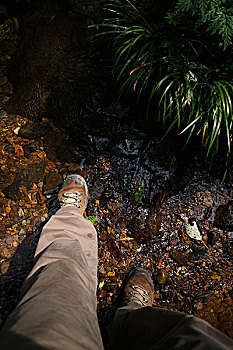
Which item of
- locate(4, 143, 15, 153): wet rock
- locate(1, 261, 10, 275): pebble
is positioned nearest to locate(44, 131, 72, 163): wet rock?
locate(4, 143, 15, 153): wet rock

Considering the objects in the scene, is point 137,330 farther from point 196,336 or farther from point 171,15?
point 171,15

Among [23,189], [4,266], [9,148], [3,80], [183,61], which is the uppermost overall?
[183,61]

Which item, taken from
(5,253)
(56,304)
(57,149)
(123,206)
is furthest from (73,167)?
(56,304)

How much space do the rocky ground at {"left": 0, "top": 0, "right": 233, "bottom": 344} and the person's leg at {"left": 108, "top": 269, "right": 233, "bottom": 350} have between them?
0.52 m

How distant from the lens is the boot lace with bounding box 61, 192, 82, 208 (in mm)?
2465

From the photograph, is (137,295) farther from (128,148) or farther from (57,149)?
(57,149)

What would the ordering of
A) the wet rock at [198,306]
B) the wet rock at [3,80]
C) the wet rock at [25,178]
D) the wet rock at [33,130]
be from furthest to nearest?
the wet rock at [3,80]
the wet rock at [33,130]
the wet rock at [25,178]
the wet rock at [198,306]

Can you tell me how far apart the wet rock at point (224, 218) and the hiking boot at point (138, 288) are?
106 centimetres

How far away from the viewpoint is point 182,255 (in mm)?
2553

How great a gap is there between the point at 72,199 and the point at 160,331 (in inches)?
60.0

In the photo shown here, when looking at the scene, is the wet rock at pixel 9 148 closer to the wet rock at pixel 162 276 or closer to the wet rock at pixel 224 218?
the wet rock at pixel 162 276

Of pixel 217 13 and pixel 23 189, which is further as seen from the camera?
pixel 23 189

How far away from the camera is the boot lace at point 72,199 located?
8.09 ft

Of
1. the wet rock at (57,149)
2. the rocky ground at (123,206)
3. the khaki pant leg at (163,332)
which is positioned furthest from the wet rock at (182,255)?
the wet rock at (57,149)
